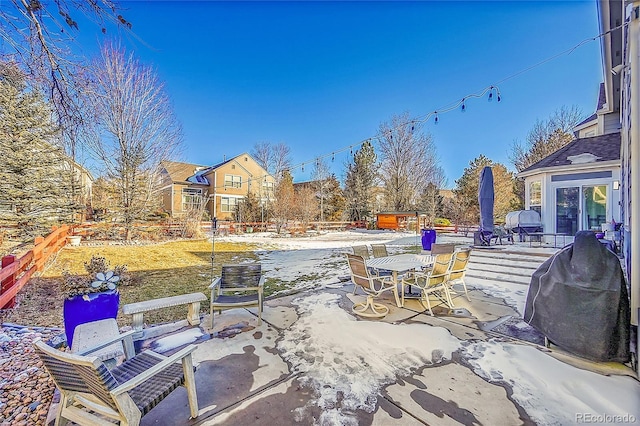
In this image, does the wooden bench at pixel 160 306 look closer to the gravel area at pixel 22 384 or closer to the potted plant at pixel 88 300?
the potted plant at pixel 88 300

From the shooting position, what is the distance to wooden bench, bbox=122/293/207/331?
345 cm

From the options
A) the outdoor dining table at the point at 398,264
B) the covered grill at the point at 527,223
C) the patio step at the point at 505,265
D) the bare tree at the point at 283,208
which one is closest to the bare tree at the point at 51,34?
the outdoor dining table at the point at 398,264

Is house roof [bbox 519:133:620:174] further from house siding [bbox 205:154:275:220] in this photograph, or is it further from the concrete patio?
house siding [bbox 205:154:275:220]

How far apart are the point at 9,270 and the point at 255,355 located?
4556 mm

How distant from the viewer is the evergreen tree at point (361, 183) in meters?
29.1

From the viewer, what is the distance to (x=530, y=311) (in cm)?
355

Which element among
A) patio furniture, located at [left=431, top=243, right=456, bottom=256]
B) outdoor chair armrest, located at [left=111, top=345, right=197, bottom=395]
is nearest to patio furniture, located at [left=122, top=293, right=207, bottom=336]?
outdoor chair armrest, located at [left=111, top=345, right=197, bottom=395]

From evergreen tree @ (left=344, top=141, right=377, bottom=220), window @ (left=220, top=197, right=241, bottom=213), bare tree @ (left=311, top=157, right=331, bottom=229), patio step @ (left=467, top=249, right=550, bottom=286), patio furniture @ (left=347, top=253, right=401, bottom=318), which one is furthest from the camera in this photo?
bare tree @ (left=311, top=157, right=331, bottom=229)

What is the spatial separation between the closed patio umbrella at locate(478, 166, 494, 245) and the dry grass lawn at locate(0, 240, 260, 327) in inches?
303

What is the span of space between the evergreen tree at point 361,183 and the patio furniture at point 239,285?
24.8 m

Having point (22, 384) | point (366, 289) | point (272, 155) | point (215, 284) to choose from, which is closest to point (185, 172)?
point (272, 155)

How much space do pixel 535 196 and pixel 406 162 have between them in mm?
17306

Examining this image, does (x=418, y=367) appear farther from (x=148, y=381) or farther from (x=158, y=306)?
(x=158, y=306)

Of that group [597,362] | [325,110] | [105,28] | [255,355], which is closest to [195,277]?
[255,355]
